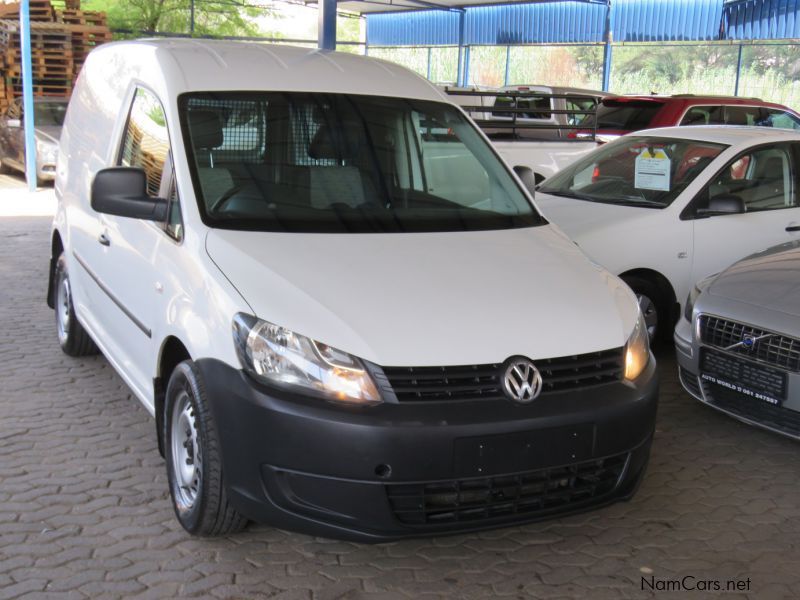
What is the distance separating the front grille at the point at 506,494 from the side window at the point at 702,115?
34.2ft

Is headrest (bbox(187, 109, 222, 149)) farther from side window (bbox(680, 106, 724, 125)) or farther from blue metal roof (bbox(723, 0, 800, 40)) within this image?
blue metal roof (bbox(723, 0, 800, 40))

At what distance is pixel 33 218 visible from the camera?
481 inches

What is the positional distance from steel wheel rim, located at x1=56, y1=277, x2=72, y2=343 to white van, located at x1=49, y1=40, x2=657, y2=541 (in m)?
1.23

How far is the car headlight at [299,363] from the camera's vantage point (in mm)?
3180

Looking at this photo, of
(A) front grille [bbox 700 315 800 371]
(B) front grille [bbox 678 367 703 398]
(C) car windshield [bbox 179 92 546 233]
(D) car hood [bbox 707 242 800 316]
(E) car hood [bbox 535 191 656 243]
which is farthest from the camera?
(E) car hood [bbox 535 191 656 243]

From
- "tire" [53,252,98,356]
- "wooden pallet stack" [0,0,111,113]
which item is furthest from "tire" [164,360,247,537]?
"wooden pallet stack" [0,0,111,113]

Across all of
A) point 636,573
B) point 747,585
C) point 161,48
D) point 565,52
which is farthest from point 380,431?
point 565,52

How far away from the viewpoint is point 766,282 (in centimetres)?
511

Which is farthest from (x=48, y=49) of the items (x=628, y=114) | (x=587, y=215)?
(x=587, y=215)

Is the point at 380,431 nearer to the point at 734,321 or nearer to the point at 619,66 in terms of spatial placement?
the point at 734,321

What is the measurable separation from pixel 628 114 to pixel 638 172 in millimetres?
6561

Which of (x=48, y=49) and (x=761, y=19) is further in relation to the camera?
(x=761, y=19)

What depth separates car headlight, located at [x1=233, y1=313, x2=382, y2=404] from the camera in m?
3.18

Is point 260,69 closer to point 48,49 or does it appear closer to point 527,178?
point 527,178
